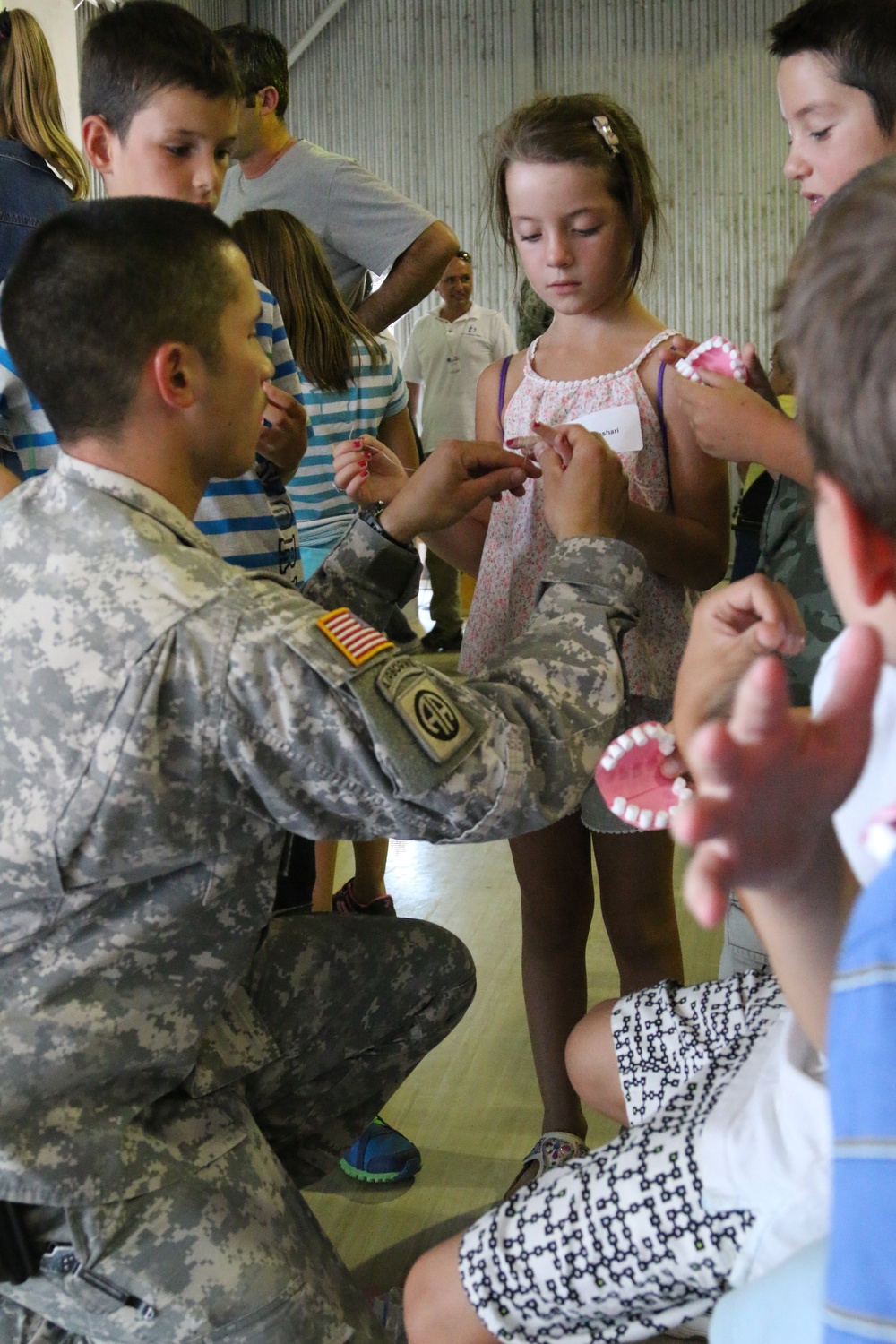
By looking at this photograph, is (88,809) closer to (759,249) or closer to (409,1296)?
(409,1296)

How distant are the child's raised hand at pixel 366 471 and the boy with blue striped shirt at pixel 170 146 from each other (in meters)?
0.09

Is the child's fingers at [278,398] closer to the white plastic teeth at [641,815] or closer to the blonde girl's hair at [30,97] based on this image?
the white plastic teeth at [641,815]

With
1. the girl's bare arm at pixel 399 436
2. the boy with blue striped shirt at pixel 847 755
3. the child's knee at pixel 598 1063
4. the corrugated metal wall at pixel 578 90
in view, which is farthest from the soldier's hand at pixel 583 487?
the corrugated metal wall at pixel 578 90

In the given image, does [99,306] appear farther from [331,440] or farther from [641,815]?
[331,440]

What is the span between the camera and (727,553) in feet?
5.90

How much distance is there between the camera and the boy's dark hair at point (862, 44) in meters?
1.44

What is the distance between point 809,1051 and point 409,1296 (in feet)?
1.57

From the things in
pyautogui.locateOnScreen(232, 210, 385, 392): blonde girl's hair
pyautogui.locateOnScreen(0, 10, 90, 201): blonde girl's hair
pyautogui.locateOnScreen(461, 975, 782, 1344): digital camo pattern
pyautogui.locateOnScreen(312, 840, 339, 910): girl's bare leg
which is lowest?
pyautogui.locateOnScreen(312, 840, 339, 910): girl's bare leg

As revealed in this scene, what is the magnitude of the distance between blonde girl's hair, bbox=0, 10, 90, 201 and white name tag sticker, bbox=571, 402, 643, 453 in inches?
51.2

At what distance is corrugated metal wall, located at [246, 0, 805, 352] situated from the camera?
8.49 meters

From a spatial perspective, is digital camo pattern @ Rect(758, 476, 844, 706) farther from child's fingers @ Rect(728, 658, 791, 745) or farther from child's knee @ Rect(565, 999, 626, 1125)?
child's fingers @ Rect(728, 658, 791, 745)

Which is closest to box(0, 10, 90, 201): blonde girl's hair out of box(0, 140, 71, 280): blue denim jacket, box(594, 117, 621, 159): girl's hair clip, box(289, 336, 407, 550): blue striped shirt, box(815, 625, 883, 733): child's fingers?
box(0, 140, 71, 280): blue denim jacket

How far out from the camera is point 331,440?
8.52 feet

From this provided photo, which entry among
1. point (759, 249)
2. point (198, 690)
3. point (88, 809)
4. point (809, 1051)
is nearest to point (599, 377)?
point (198, 690)
